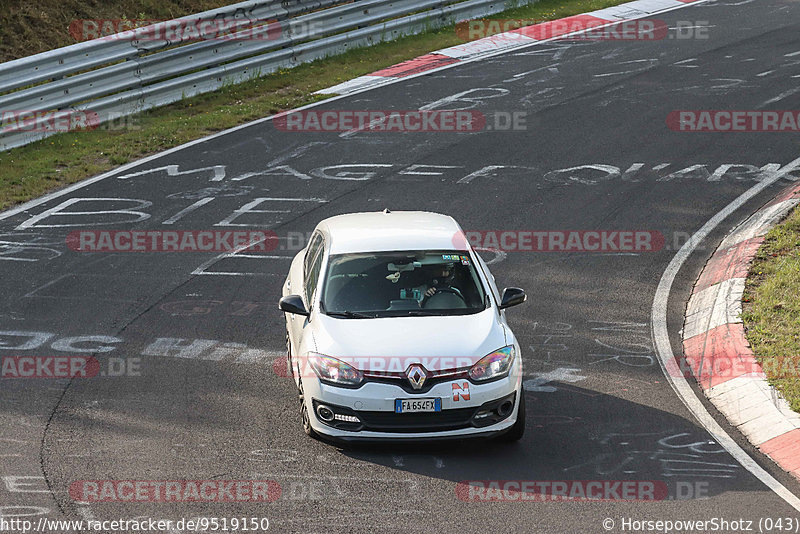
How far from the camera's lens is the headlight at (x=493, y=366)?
7.82 metres

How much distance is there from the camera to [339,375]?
784cm

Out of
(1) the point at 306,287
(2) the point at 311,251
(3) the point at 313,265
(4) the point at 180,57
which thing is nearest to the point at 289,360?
(1) the point at 306,287

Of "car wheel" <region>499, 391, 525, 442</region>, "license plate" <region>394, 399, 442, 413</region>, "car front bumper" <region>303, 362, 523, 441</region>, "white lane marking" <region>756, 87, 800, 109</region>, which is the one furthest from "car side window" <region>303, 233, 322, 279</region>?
"white lane marking" <region>756, 87, 800, 109</region>

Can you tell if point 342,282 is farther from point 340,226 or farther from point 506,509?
point 506,509

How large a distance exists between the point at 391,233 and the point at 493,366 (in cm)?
187

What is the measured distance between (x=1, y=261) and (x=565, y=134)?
30.5 feet

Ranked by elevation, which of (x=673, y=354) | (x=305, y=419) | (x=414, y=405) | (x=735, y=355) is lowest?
(x=673, y=354)

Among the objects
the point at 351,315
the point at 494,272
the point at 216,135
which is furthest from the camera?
the point at 216,135

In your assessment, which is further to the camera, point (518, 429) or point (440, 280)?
point (440, 280)

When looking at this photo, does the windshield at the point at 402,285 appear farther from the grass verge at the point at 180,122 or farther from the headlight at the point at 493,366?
the grass verge at the point at 180,122

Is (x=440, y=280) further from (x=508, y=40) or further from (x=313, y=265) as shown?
(x=508, y=40)

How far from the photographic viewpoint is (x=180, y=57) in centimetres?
1875

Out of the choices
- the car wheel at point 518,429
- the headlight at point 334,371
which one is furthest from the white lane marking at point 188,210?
the car wheel at point 518,429

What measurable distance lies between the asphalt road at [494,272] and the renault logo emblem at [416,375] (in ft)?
1.91
